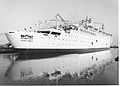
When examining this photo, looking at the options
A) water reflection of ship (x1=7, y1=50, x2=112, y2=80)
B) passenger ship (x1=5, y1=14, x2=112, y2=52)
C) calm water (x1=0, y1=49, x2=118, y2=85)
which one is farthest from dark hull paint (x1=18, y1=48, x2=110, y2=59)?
calm water (x1=0, y1=49, x2=118, y2=85)

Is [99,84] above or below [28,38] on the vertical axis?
below

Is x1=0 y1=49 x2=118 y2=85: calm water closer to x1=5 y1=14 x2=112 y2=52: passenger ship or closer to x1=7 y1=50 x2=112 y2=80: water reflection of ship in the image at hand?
x1=7 y1=50 x2=112 y2=80: water reflection of ship

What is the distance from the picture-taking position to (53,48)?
24141 mm

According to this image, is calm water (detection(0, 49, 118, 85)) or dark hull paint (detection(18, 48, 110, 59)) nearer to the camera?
calm water (detection(0, 49, 118, 85))

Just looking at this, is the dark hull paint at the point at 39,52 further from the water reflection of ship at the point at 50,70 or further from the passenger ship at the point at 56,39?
the water reflection of ship at the point at 50,70

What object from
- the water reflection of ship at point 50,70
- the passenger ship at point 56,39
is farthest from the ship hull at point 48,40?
the water reflection of ship at point 50,70

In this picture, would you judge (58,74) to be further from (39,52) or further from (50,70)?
(39,52)

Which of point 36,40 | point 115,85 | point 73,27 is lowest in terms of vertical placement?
point 115,85

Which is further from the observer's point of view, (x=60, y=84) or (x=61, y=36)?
(x=61, y=36)

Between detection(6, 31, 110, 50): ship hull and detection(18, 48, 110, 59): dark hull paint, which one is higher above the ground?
detection(6, 31, 110, 50): ship hull

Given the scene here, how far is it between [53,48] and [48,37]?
1959 mm

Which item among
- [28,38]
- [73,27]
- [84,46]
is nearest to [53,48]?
[28,38]

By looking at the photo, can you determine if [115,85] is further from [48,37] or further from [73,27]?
[73,27]

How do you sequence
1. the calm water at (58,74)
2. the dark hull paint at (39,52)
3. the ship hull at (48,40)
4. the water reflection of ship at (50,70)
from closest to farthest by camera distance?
the calm water at (58,74), the water reflection of ship at (50,70), the ship hull at (48,40), the dark hull paint at (39,52)
